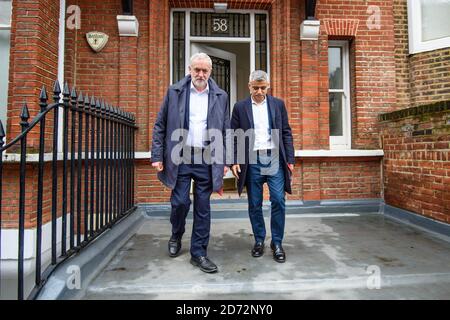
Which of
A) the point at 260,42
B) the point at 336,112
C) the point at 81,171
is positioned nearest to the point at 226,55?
the point at 260,42

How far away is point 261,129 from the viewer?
303 centimetres

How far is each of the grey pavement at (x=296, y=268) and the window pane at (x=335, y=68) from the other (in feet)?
8.55

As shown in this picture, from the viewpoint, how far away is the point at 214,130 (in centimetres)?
279

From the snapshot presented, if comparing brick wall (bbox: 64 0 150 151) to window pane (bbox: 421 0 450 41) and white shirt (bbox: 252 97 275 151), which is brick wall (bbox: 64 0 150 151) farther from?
window pane (bbox: 421 0 450 41)

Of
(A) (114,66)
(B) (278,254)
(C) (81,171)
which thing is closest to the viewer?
(B) (278,254)

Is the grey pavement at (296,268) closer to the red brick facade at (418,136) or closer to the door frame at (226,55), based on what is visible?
the red brick facade at (418,136)

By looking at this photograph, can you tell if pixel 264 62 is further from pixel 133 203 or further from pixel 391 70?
pixel 133 203

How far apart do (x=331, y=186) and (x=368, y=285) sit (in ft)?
8.24

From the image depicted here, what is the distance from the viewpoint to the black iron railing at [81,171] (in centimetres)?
220

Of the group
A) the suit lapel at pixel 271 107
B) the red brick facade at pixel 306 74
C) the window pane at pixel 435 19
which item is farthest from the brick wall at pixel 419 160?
the suit lapel at pixel 271 107

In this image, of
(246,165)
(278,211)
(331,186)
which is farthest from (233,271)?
(331,186)

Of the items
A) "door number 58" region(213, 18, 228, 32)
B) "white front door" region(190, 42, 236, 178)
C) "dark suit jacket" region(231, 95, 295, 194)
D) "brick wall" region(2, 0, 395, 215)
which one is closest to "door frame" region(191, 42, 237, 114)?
"white front door" region(190, 42, 236, 178)

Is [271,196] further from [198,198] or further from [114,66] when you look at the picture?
[114,66]

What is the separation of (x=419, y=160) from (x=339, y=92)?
1776mm
